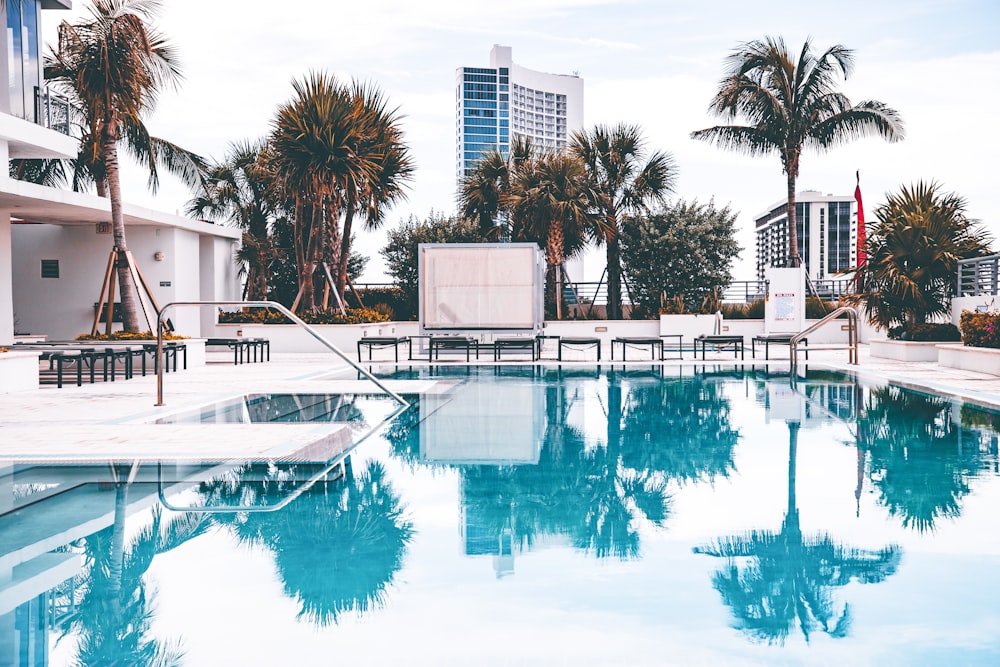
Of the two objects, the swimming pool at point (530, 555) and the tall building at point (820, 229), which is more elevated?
the tall building at point (820, 229)

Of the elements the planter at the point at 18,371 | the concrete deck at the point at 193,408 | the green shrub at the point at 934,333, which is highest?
the green shrub at the point at 934,333

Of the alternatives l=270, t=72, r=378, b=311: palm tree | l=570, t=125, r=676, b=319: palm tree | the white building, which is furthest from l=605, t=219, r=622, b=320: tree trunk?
the white building

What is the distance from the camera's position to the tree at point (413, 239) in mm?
29562

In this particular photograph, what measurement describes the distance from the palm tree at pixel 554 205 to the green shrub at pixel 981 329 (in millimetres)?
12849

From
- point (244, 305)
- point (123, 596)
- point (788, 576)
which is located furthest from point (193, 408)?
point (788, 576)

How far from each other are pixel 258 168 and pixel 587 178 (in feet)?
35.9

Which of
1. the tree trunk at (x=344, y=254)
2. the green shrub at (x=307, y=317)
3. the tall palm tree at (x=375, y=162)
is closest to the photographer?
the green shrub at (x=307, y=317)

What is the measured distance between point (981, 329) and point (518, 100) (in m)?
75.7

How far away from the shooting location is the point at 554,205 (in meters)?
26.4

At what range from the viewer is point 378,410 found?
10727 mm

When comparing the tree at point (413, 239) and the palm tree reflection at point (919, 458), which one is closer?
Answer: the palm tree reflection at point (919, 458)

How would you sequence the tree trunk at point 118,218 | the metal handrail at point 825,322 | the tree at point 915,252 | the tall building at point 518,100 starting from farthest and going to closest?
the tall building at point 518,100
the tree at point 915,252
the tree trunk at point 118,218
the metal handrail at point 825,322

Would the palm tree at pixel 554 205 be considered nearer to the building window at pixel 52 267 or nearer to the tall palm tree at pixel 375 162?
the tall palm tree at pixel 375 162

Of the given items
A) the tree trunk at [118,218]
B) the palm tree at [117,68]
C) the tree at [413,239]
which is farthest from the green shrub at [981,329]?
the tree at [413,239]
